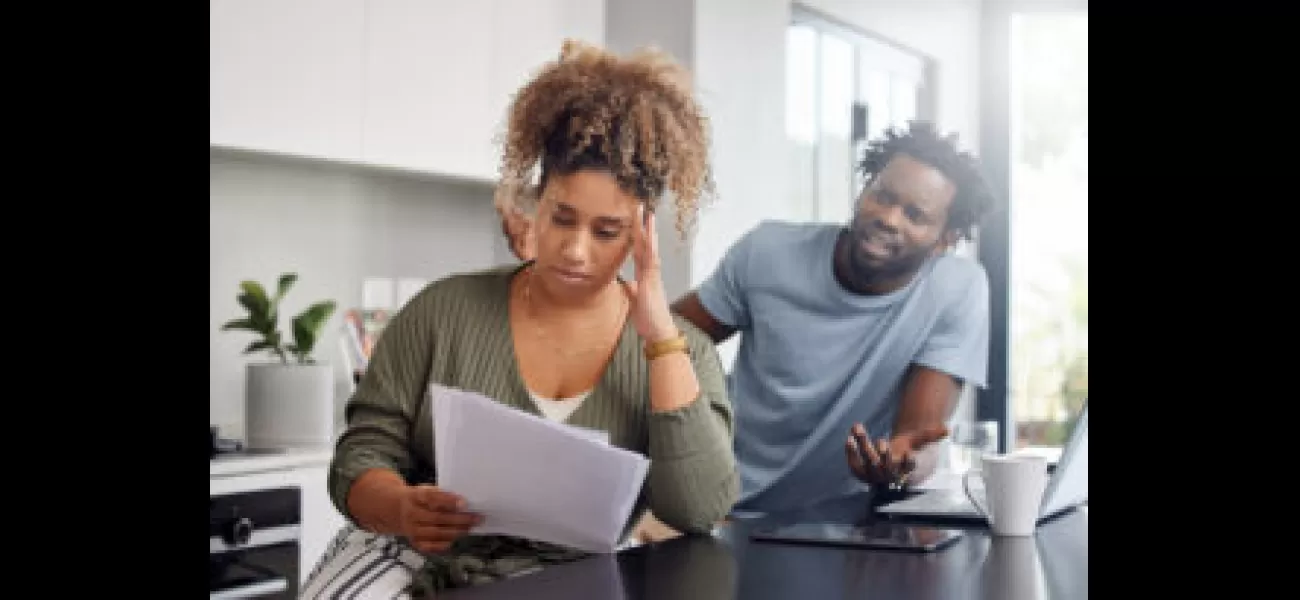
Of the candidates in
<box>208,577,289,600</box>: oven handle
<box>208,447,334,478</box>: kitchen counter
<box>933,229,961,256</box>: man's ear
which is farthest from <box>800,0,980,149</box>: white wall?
<box>208,577,289,600</box>: oven handle

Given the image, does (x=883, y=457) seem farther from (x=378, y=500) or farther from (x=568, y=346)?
(x=378, y=500)

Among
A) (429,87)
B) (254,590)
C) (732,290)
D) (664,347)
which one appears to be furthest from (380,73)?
(664,347)

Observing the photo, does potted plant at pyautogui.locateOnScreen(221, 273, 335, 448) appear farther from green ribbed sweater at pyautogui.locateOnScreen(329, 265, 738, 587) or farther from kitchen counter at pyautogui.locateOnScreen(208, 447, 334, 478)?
green ribbed sweater at pyautogui.locateOnScreen(329, 265, 738, 587)

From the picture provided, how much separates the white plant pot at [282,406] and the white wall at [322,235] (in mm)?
295

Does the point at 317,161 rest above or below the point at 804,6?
below

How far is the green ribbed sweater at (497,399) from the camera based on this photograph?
5.95ft

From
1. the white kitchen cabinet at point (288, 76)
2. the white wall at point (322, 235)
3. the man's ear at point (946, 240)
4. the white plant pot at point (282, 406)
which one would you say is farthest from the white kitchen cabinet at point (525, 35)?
the man's ear at point (946, 240)

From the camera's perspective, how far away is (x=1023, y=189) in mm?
6293

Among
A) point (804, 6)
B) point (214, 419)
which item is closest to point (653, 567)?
point (214, 419)

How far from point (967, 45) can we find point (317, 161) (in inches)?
142

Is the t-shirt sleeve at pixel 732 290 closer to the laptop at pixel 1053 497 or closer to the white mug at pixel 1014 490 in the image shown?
the laptop at pixel 1053 497

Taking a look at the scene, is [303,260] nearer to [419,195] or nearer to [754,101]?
[419,195]

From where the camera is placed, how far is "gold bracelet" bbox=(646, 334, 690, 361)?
1.86m

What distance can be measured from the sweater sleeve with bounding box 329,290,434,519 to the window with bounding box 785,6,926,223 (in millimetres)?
3095
